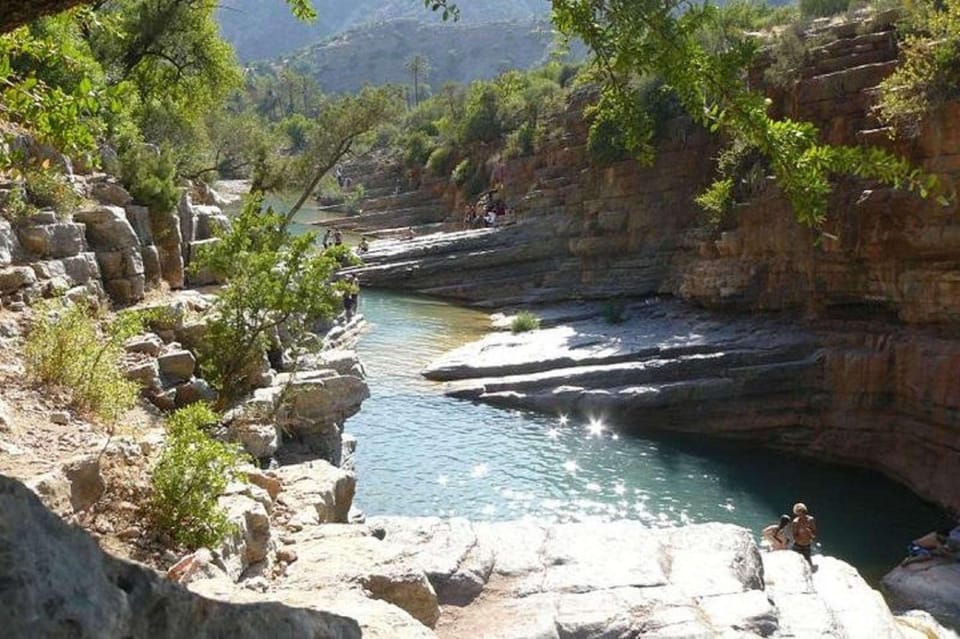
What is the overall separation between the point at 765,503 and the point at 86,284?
13.3 m

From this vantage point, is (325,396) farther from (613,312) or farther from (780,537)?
(613,312)

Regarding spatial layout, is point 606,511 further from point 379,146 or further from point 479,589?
point 379,146

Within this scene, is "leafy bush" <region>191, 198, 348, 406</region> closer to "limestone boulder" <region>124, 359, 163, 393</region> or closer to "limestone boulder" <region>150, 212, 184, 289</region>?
"limestone boulder" <region>150, 212, 184, 289</region>

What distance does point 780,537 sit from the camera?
13.4 meters

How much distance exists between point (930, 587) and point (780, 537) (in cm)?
243

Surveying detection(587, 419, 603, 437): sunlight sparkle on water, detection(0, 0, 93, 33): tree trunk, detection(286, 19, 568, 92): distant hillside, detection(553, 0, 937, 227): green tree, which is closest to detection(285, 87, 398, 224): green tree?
detection(587, 419, 603, 437): sunlight sparkle on water

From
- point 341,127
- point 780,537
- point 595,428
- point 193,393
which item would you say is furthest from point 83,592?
point 341,127

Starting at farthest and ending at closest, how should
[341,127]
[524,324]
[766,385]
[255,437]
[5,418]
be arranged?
[341,127]
[524,324]
[766,385]
[255,437]
[5,418]

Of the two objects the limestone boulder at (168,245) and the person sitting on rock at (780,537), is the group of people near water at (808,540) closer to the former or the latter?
the person sitting on rock at (780,537)

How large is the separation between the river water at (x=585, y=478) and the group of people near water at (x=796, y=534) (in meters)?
2.19

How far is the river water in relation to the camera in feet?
52.4

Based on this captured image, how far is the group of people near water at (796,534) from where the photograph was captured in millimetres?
12711

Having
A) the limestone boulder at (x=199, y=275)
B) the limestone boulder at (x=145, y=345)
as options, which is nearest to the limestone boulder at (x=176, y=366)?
the limestone boulder at (x=145, y=345)

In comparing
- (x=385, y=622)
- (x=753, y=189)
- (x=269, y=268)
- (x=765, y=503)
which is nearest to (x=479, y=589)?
(x=385, y=622)
